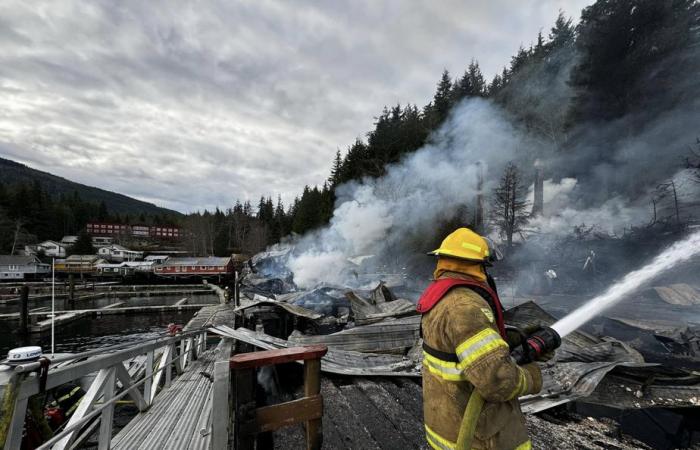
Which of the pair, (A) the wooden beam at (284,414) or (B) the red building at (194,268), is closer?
(A) the wooden beam at (284,414)

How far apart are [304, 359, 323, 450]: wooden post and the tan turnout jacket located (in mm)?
883

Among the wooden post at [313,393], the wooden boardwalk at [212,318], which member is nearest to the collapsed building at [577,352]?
the wooden post at [313,393]

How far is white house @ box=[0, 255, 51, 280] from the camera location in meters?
47.1

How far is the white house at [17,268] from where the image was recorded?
155 ft

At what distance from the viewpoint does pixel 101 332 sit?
2189cm

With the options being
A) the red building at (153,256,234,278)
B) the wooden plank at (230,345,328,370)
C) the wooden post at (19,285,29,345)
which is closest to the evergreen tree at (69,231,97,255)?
the red building at (153,256,234,278)

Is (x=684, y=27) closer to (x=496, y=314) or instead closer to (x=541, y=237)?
(x=541, y=237)

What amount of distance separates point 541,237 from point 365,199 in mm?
14275

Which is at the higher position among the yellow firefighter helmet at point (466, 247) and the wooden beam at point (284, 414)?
the yellow firefighter helmet at point (466, 247)

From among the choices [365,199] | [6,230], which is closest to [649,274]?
[365,199]

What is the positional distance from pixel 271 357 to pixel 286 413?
0.43 metres

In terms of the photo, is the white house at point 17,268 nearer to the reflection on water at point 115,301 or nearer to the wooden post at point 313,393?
the reflection on water at point 115,301

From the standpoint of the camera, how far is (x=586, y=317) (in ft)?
33.3

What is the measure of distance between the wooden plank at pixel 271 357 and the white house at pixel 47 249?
81820 millimetres
